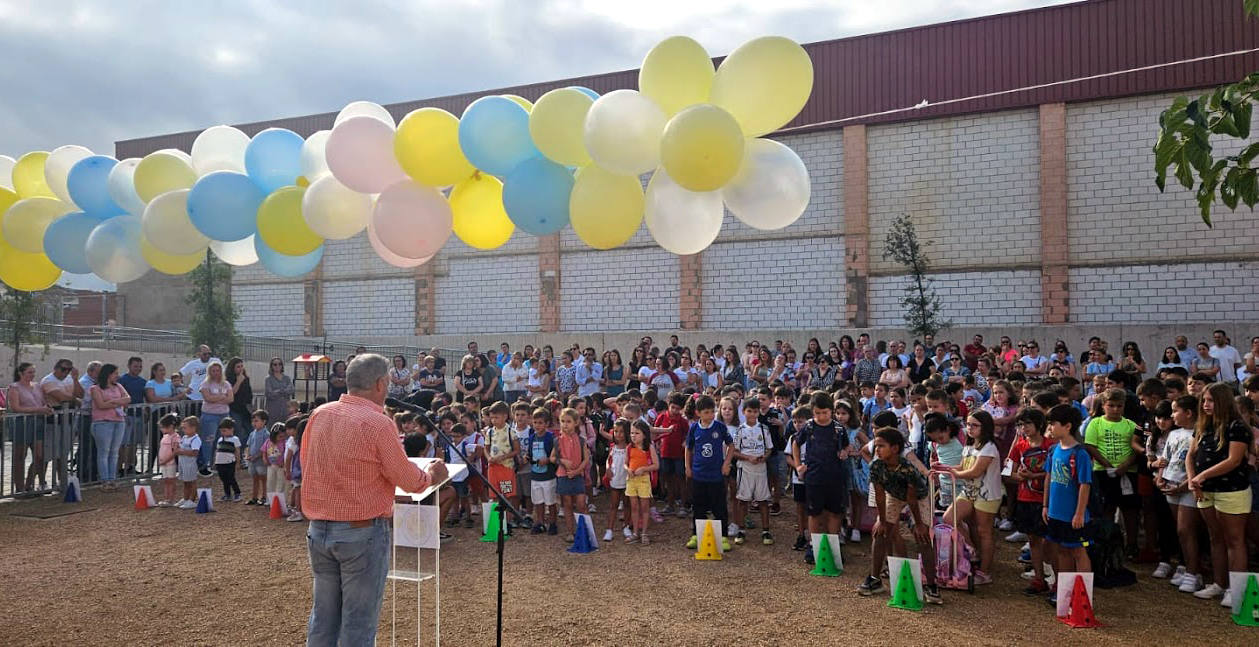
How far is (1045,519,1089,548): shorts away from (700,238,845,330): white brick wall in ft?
45.0

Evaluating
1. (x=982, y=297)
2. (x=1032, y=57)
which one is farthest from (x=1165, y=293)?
(x=1032, y=57)

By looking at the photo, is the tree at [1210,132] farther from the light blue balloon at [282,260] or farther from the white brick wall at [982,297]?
the white brick wall at [982,297]

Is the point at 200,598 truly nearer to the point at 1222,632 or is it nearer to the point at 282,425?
the point at 282,425

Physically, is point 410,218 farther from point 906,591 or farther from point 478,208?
point 906,591

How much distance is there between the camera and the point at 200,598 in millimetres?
6656

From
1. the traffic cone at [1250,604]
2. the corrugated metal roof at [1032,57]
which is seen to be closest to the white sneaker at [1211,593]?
the traffic cone at [1250,604]

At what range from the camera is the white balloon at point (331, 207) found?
6.27 metres

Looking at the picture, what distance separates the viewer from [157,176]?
683 cm

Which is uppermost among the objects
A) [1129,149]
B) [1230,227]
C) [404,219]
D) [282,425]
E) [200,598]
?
[1129,149]

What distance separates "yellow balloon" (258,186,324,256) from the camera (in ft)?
21.1

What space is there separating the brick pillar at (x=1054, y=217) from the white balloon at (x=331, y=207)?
621 inches

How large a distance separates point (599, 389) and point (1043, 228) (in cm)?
1053

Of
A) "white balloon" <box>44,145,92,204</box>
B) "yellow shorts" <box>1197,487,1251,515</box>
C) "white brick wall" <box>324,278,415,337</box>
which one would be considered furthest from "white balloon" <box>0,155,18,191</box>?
"white brick wall" <box>324,278,415,337</box>

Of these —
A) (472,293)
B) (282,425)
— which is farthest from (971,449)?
(472,293)
